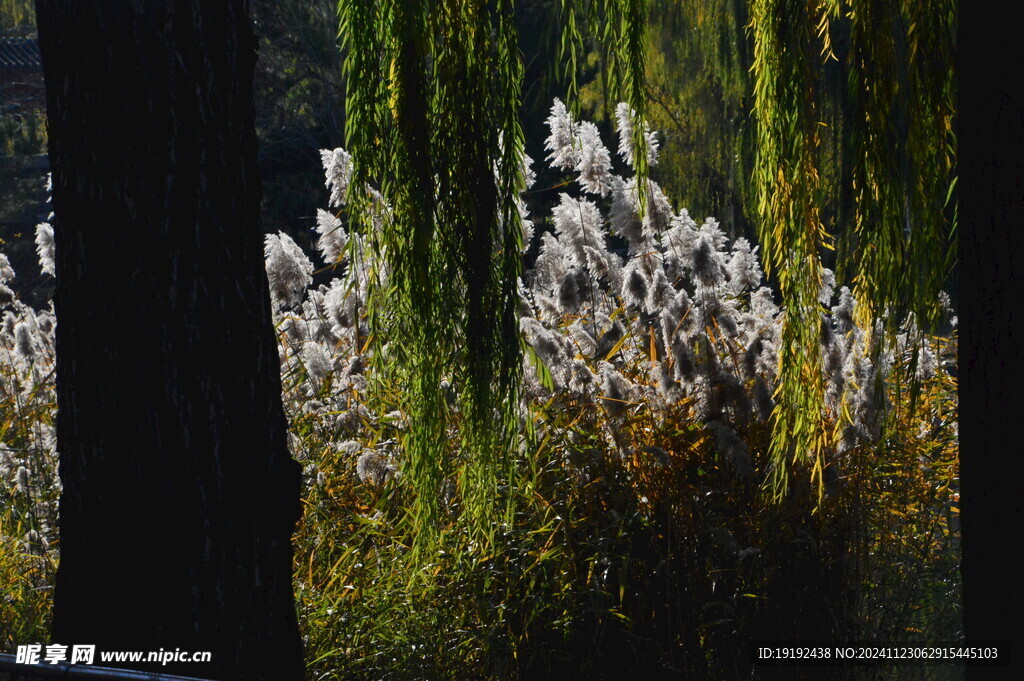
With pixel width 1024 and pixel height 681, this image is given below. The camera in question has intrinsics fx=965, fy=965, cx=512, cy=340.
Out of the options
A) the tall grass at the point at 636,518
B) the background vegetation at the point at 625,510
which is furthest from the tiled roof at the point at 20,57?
the tall grass at the point at 636,518

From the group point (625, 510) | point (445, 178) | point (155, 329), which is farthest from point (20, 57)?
point (445, 178)

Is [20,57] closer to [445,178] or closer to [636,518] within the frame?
[636,518]

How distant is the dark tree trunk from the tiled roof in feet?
55.4

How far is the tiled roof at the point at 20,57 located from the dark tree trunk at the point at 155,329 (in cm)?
1689

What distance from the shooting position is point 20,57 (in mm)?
17109

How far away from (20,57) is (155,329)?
1760cm

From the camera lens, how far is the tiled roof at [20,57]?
17.0 meters

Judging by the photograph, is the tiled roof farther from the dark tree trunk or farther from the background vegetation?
the dark tree trunk

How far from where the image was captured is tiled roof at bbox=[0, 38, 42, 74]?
1700 cm

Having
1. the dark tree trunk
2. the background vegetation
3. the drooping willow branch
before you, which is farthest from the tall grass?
the dark tree trunk

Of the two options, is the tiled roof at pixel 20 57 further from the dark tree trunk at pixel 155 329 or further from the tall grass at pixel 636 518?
the dark tree trunk at pixel 155 329

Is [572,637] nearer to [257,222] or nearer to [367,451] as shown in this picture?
[367,451]

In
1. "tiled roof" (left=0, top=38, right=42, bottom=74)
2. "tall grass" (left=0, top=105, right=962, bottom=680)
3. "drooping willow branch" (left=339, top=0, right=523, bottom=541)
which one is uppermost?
"tiled roof" (left=0, top=38, right=42, bottom=74)

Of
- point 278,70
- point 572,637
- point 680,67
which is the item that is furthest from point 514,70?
point 278,70
